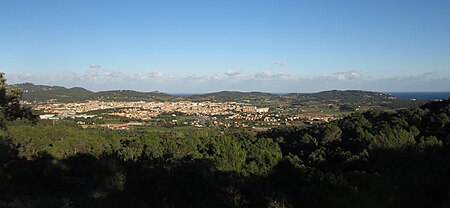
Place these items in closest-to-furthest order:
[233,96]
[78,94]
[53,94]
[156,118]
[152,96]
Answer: [156,118], [53,94], [78,94], [152,96], [233,96]

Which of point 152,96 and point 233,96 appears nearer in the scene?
point 152,96

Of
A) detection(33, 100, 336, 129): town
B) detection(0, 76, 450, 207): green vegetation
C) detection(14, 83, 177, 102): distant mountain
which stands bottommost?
detection(33, 100, 336, 129): town

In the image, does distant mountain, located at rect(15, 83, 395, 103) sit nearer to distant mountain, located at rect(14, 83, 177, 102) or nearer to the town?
distant mountain, located at rect(14, 83, 177, 102)

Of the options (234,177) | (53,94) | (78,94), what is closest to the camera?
(234,177)

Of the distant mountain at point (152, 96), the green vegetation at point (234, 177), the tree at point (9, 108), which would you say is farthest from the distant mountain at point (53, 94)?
the tree at point (9, 108)

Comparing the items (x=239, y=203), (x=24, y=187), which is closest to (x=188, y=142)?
(x=24, y=187)

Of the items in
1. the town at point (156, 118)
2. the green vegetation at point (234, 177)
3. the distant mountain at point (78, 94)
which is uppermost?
the distant mountain at point (78, 94)

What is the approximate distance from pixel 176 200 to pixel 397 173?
20.9ft

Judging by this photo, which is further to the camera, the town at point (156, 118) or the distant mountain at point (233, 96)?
the distant mountain at point (233, 96)

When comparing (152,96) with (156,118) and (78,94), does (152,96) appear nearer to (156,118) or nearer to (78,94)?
(78,94)

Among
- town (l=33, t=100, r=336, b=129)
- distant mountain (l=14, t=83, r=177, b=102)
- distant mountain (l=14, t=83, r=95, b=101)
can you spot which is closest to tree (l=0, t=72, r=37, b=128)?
town (l=33, t=100, r=336, b=129)

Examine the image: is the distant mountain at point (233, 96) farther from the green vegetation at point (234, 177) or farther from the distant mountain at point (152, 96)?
the green vegetation at point (234, 177)

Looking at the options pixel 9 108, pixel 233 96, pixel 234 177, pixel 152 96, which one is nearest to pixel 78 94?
pixel 152 96

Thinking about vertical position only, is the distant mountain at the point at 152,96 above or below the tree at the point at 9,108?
below
